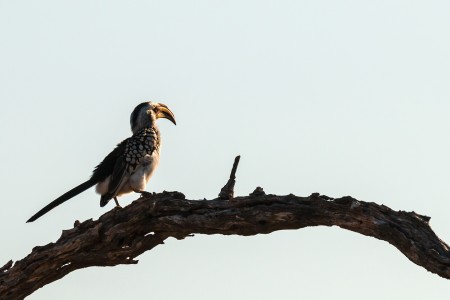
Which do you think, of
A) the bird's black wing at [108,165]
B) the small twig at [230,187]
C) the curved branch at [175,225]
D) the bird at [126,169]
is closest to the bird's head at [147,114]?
the bird at [126,169]

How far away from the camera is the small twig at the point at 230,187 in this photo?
22.2 feet

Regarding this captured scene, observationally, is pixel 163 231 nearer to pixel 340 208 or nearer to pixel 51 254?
pixel 51 254

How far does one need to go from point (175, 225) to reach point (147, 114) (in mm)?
3680

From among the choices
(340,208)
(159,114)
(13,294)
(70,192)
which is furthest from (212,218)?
(159,114)

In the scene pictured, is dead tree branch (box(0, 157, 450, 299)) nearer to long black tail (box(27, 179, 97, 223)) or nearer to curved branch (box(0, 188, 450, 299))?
curved branch (box(0, 188, 450, 299))

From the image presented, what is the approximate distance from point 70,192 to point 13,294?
2.03 m

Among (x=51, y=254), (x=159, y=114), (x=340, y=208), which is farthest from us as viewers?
(x=159, y=114)

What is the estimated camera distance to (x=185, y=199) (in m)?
6.84

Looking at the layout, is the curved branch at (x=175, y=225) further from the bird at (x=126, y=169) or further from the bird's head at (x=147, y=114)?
the bird's head at (x=147, y=114)

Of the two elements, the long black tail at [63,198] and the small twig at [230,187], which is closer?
the small twig at [230,187]

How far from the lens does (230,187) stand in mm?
6781

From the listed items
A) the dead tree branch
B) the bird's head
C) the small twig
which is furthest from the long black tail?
the small twig

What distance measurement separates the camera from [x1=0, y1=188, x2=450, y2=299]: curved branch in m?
6.26

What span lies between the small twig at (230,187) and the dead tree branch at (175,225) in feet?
0.13
